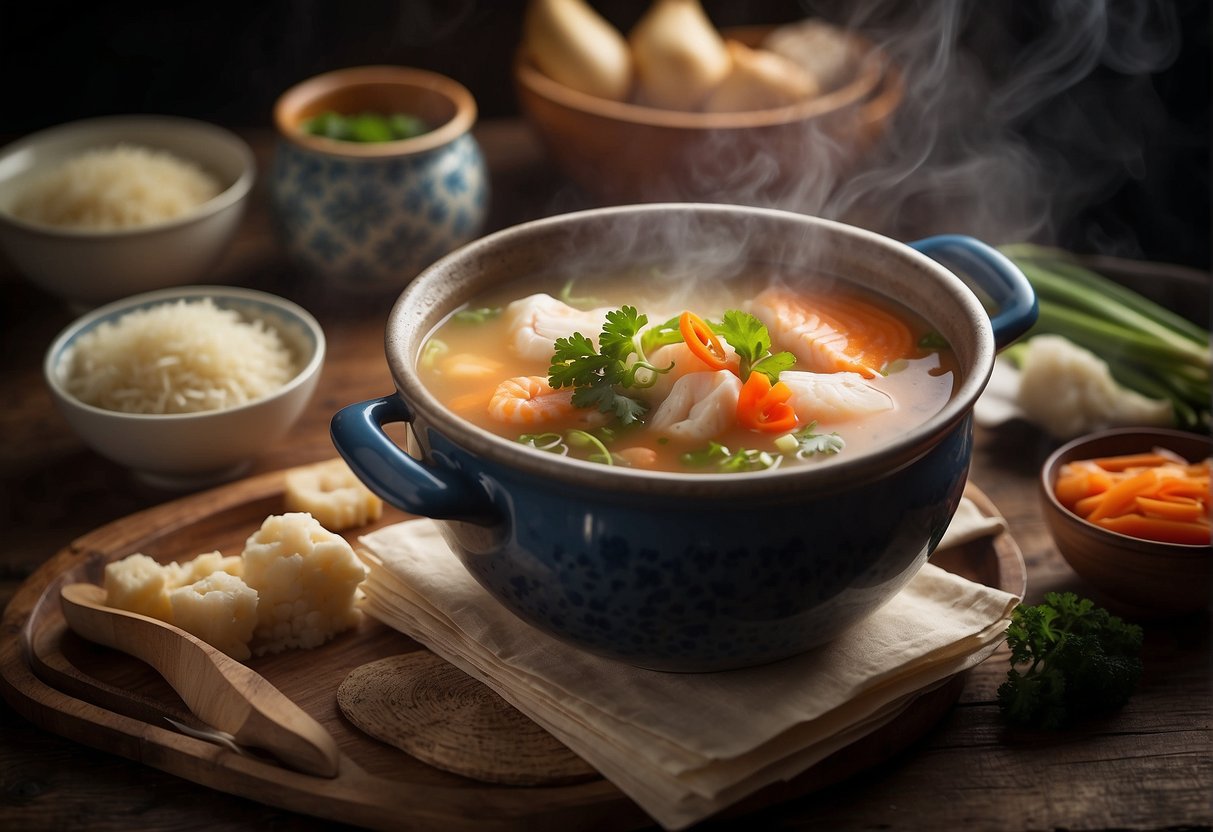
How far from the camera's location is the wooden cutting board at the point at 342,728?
1694 mm

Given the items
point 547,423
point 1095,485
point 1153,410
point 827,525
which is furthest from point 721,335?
point 1153,410

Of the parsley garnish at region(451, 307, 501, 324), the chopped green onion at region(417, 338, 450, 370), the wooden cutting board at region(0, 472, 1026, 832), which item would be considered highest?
the parsley garnish at region(451, 307, 501, 324)

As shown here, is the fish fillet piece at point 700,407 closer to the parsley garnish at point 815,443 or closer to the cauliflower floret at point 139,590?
the parsley garnish at point 815,443

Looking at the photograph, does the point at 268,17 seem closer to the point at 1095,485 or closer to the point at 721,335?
the point at 721,335

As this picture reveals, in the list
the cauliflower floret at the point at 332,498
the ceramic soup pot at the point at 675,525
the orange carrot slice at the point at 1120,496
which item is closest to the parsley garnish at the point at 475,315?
the ceramic soup pot at the point at 675,525

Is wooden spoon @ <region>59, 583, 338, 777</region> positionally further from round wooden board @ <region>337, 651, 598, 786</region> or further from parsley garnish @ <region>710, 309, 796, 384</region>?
parsley garnish @ <region>710, 309, 796, 384</region>

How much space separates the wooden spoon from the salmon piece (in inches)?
38.9

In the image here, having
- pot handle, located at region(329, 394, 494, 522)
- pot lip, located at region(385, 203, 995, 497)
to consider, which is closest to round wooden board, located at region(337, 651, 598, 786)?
pot handle, located at region(329, 394, 494, 522)

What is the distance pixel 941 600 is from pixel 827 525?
48 centimetres

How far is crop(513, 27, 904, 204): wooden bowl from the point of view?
3.20m

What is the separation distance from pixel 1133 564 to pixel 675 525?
38.0 inches

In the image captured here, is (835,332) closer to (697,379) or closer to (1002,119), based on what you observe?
(697,379)

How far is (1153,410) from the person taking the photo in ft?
8.71

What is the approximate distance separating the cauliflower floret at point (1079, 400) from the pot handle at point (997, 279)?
0.46 metres
